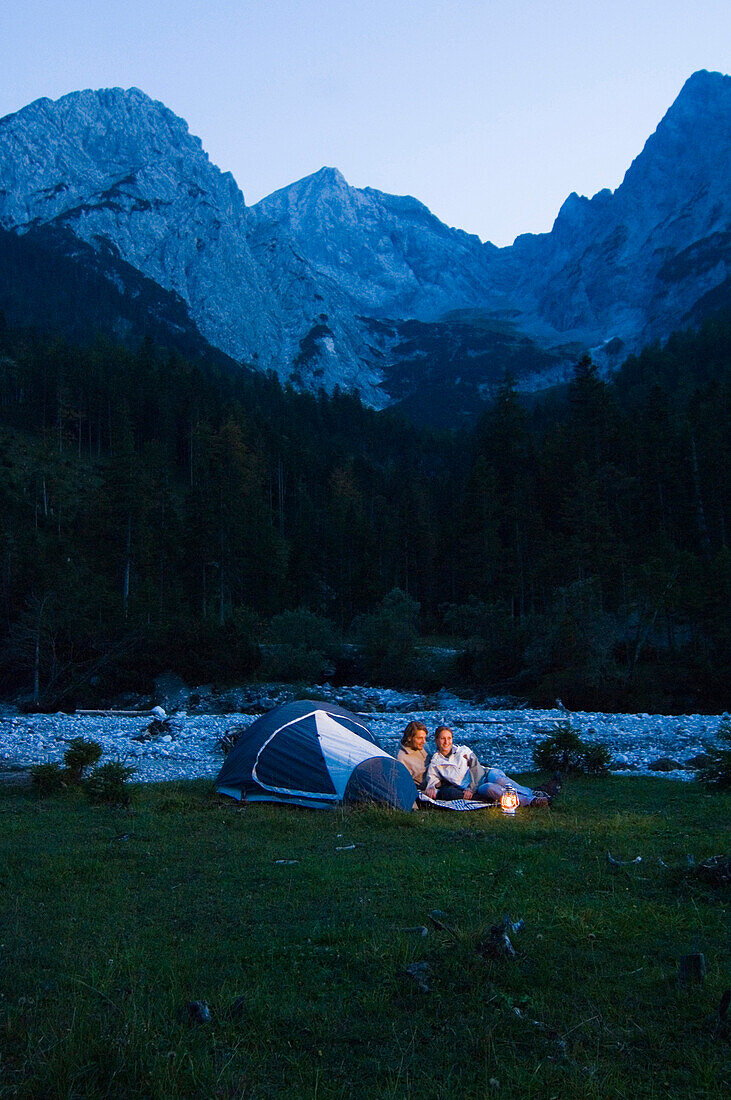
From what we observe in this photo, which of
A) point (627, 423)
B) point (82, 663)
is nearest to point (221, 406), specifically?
point (627, 423)

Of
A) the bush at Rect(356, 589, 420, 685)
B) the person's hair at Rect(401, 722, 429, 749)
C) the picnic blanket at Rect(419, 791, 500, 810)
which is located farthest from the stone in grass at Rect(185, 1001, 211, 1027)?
the bush at Rect(356, 589, 420, 685)

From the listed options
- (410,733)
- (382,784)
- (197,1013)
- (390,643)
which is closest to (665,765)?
(410,733)

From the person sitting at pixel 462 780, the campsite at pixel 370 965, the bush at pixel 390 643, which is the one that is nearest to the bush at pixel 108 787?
the campsite at pixel 370 965

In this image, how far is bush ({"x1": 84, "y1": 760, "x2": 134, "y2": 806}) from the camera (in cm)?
1303

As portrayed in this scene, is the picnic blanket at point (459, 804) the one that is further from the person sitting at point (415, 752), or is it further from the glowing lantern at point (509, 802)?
the person sitting at point (415, 752)

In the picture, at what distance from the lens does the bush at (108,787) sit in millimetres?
13031

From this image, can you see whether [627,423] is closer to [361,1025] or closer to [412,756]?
[412,756]

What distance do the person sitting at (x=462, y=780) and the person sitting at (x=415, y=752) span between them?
0.75ft

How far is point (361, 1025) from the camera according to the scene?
456 cm

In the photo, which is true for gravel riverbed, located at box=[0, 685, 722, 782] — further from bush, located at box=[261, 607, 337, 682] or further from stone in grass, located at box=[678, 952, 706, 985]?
stone in grass, located at box=[678, 952, 706, 985]

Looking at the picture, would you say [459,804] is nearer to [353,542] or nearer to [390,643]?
[390,643]

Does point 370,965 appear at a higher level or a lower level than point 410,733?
lower

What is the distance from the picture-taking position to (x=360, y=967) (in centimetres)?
543

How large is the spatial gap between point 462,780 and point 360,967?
23.9 feet
